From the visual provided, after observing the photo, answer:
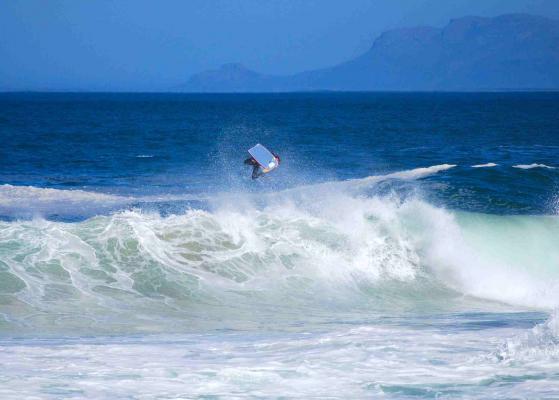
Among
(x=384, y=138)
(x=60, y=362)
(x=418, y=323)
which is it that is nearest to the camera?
(x=60, y=362)

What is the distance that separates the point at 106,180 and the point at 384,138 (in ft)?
87.7

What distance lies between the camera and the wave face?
13.4 metres

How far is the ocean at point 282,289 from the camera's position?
28.5 feet

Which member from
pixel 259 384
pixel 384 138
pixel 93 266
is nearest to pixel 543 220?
pixel 93 266

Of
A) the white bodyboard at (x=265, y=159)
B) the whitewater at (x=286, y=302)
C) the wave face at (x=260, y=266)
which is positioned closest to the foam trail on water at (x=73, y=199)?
the whitewater at (x=286, y=302)

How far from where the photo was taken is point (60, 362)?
9336 mm

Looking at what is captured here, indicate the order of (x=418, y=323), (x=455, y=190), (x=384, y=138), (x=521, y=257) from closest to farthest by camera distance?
(x=418, y=323)
(x=521, y=257)
(x=455, y=190)
(x=384, y=138)

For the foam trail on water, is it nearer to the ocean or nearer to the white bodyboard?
the ocean

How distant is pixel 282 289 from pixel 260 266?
1137mm

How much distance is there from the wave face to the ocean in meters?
0.04

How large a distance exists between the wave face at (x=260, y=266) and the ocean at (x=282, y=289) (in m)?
0.04

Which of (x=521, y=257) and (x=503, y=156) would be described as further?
(x=503, y=156)

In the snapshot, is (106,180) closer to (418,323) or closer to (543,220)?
(543,220)

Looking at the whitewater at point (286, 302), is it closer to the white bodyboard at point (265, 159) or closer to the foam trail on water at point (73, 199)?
the white bodyboard at point (265, 159)
